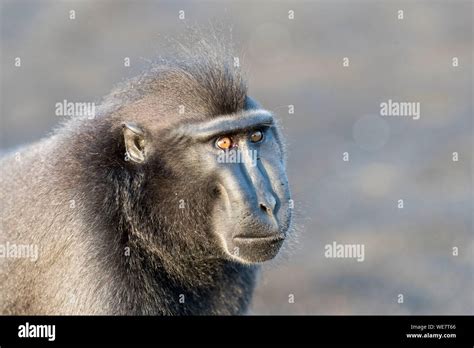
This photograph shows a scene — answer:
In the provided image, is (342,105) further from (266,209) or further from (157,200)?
(266,209)

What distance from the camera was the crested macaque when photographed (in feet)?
24.7

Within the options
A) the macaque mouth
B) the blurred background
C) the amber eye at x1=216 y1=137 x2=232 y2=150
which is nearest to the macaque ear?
the amber eye at x1=216 y1=137 x2=232 y2=150

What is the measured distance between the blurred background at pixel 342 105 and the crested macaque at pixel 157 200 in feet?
6.84

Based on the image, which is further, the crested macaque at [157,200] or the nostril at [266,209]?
the crested macaque at [157,200]

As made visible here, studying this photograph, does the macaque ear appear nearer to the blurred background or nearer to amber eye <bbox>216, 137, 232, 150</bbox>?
amber eye <bbox>216, 137, 232, 150</bbox>

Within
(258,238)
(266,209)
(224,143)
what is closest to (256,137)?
(224,143)

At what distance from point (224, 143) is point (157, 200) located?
2.43ft

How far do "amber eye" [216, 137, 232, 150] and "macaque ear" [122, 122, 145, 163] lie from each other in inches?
25.7

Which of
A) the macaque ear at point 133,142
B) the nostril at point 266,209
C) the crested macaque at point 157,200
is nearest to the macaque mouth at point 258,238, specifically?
the crested macaque at point 157,200

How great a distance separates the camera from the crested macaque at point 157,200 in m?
7.52

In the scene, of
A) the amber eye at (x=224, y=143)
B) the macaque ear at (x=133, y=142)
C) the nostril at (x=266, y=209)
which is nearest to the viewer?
the nostril at (x=266, y=209)

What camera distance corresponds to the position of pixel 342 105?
21.2 m

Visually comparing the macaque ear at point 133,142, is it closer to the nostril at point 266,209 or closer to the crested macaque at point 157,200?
the crested macaque at point 157,200

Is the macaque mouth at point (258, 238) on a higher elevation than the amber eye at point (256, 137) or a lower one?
lower
